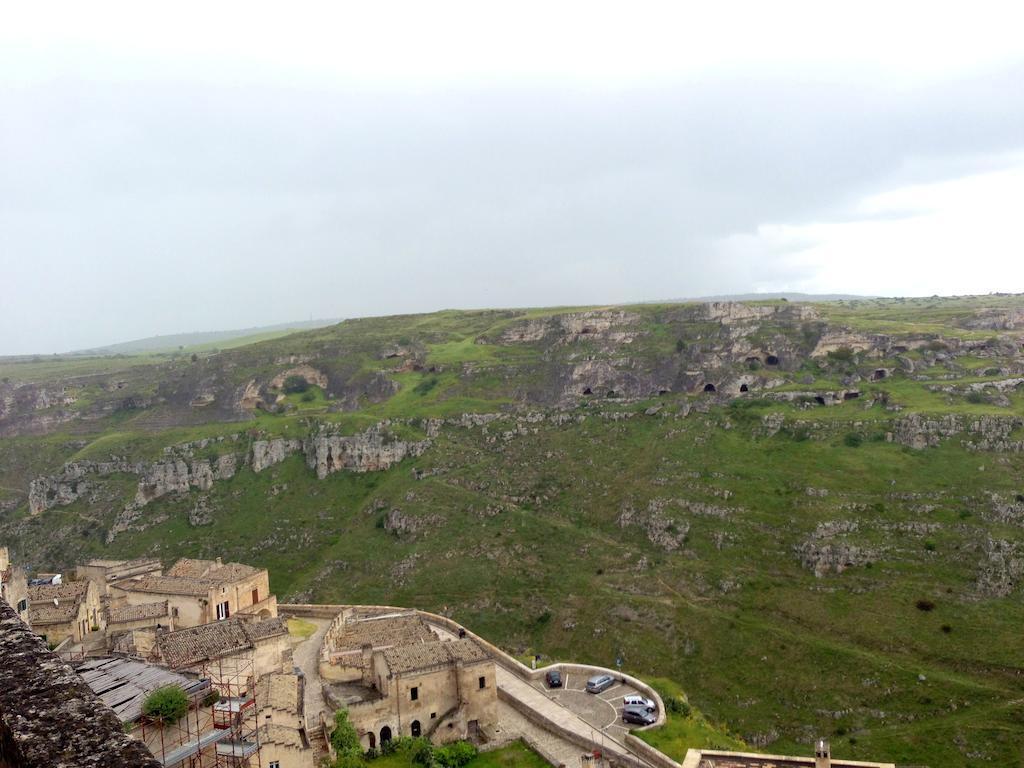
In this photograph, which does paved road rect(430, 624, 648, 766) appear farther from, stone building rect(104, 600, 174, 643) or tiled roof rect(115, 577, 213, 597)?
stone building rect(104, 600, 174, 643)

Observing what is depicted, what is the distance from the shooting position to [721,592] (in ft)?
201

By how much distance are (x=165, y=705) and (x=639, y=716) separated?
21786mm

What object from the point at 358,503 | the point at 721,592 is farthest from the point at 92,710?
the point at 358,503

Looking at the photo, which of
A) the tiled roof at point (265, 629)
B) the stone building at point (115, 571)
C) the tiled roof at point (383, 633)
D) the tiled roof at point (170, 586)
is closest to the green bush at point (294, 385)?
the stone building at point (115, 571)

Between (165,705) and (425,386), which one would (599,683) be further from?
(425,386)

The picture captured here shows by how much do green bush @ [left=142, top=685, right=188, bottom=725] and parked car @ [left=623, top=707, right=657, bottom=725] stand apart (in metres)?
21.1

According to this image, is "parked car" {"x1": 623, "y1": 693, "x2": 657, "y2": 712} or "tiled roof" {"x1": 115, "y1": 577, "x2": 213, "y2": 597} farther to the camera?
"tiled roof" {"x1": 115, "y1": 577, "x2": 213, "y2": 597}

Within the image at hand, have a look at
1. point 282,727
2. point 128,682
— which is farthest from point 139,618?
point 128,682

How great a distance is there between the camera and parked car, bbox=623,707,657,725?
3212cm

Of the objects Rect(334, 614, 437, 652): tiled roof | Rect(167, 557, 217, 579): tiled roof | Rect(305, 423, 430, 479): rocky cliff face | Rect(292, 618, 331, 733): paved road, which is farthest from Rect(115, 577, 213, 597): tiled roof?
Rect(305, 423, 430, 479): rocky cliff face

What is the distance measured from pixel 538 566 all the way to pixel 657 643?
16539 mm

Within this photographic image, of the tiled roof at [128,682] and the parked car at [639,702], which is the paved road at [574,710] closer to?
the parked car at [639,702]

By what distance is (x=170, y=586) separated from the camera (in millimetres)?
42250

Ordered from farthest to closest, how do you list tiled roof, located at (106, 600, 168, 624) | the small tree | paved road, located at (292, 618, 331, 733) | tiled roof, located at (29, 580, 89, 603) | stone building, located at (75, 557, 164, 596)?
stone building, located at (75, 557, 164, 596) < tiled roof, located at (29, 580, 89, 603) < tiled roof, located at (106, 600, 168, 624) < paved road, located at (292, 618, 331, 733) < the small tree
